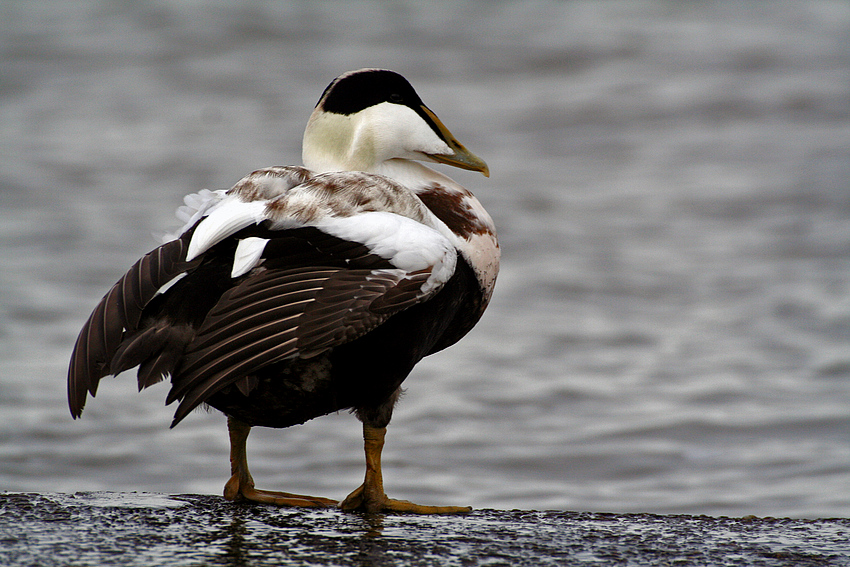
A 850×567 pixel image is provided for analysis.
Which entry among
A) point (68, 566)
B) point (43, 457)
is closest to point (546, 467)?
point (43, 457)

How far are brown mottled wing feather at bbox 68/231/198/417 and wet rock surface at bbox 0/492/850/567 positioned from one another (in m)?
0.37

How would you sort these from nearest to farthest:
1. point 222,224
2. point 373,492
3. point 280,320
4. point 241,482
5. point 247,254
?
point 280,320 < point 247,254 < point 222,224 < point 373,492 < point 241,482

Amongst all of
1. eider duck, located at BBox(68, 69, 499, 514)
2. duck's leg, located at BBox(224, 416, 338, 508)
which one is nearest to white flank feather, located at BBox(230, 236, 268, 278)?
eider duck, located at BBox(68, 69, 499, 514)

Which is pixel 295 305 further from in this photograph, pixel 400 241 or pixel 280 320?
pixel 400 241

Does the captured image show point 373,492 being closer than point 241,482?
Yes

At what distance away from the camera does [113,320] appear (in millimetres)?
2984

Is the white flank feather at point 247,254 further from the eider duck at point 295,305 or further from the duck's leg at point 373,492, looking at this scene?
the duck's leg at point 373,492

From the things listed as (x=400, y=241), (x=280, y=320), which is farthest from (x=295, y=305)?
(x=400, y=241)

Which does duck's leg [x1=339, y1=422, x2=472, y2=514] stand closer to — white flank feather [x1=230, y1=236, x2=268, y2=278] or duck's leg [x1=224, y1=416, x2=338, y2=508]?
duck's leg [x1=224, y1=416, x2=338, y2=508]

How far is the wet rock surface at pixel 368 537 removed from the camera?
2518 mm

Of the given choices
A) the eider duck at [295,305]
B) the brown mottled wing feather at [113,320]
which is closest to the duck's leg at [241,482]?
the eider duck at [295,305]

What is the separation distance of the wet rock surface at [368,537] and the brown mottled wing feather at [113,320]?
0.37 metres

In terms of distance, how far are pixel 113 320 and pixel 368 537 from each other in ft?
3.10

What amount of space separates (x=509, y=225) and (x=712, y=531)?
7272mm
